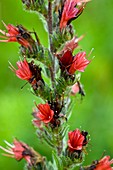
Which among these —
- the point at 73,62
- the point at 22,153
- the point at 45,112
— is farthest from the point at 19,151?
the point at 73,62

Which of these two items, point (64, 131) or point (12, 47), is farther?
point (12, 47)

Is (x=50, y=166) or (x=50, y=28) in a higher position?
(x=50, y=28)

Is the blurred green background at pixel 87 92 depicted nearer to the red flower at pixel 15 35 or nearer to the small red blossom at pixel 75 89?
the small red blossom at pixel 75 89

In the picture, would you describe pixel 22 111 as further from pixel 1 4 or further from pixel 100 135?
pixel 1 4

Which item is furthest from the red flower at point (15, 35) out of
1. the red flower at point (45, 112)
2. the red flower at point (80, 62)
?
the red flower at point (45, 112)

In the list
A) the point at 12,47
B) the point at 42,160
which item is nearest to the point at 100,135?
the point at 12,47

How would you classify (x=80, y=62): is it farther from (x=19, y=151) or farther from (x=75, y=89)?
(x=19, y=151)
